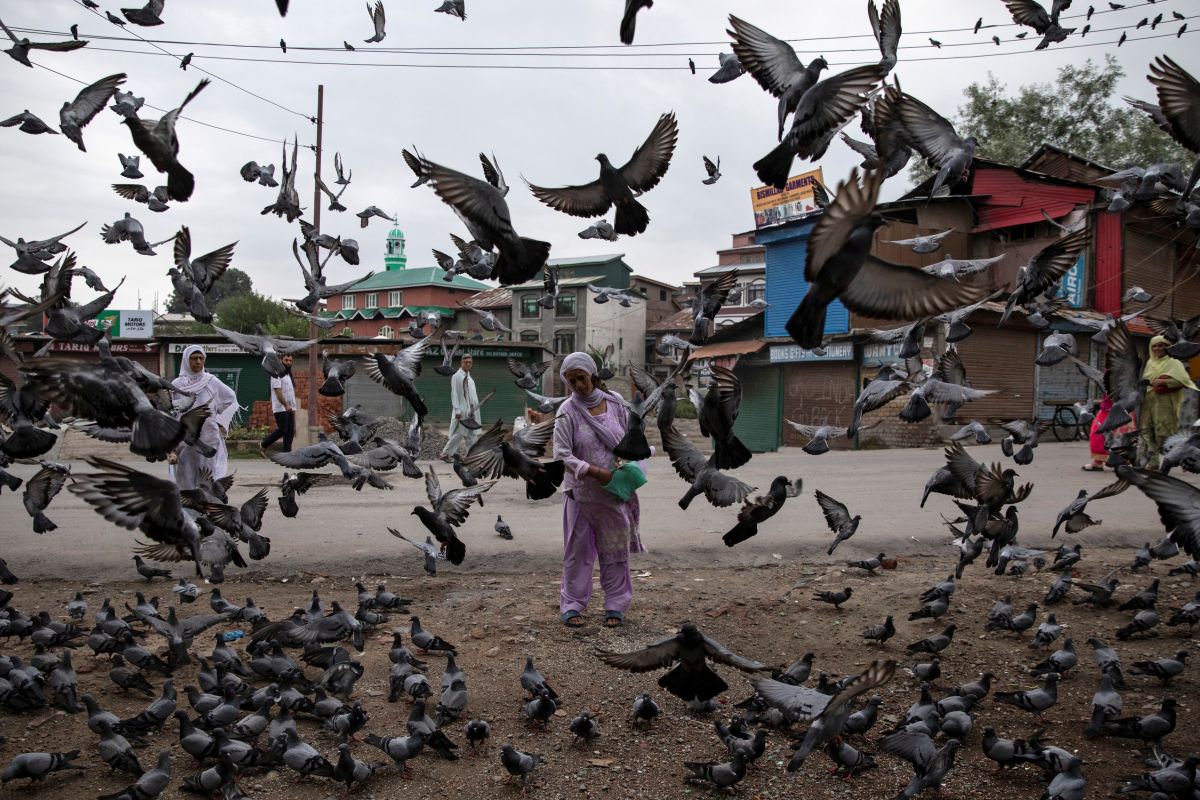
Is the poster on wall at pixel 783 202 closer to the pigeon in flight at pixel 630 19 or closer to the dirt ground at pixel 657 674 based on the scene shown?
the dirt ground at pixel 657 674

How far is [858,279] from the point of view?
3.03 meters

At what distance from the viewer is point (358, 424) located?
5.79m

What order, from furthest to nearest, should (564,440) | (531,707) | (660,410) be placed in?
(564,440), (660,410), (531,707)

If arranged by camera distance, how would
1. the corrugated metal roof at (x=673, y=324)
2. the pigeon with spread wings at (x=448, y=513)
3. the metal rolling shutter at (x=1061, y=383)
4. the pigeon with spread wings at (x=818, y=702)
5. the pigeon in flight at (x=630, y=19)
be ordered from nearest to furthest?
the pigeon with spread wings at (x=818, y=702) → the pigeon in flight at (x=630, y=19) → the pigeon with spread wings at (x=448, y=513) → the metal rolling shutter at (x=1061, y=383) → the corrugated metal roof at (x=673, y=324)

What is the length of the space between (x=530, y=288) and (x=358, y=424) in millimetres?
31507

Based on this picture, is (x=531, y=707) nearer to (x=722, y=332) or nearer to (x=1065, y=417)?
(x=1065, y=417)

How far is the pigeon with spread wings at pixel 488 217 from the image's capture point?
370 cm

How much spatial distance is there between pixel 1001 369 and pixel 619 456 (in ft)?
56.0

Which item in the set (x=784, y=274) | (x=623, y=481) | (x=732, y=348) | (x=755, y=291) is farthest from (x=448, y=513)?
(x=755, y=291)

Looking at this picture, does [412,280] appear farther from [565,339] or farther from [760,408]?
[760,408]

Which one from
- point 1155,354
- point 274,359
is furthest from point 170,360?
point 1155,354

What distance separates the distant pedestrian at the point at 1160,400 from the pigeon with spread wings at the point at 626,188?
572cm

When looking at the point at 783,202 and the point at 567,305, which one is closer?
the point at 783,202

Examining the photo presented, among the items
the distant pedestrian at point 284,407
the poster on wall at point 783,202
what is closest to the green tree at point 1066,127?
the poster on wall at point 783,202
